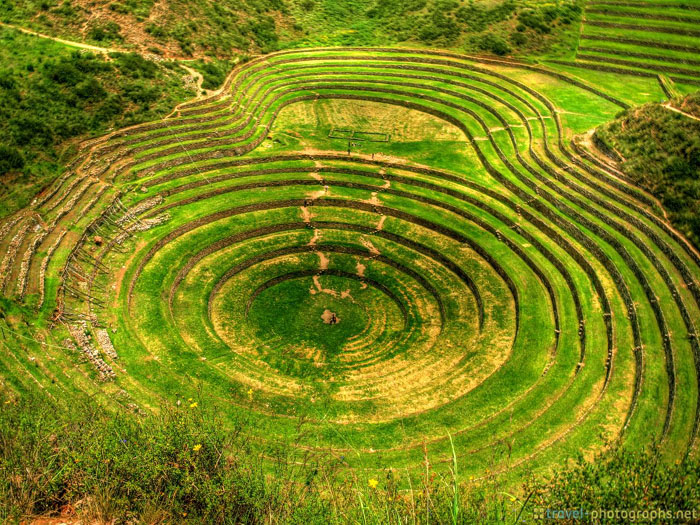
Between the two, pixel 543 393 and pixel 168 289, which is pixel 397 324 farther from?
pixel 168 289

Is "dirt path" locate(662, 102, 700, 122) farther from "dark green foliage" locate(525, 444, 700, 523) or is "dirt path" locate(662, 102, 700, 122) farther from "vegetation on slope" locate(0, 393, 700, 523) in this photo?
"dark green foliage" locate(525, 444, 700, 523)

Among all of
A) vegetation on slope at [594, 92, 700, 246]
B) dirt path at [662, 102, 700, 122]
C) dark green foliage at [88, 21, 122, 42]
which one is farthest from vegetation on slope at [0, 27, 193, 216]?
dirt path at [662, 102, 700, 122]

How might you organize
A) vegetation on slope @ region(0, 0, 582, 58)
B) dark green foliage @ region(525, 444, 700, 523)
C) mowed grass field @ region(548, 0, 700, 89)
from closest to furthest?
dark green foliage @ region(525, 444, 700, 523)
vegetation on slope @ region(0, 0, 582, 58)
mowed grass field @ region(548, 0, 700, 89)

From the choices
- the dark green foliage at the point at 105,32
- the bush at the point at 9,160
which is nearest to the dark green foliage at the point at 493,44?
the dark green foliage at the point at 105,32

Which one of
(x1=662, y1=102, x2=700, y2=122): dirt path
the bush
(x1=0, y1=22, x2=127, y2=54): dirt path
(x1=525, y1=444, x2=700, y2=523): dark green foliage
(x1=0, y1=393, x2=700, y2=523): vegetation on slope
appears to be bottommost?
(x1=0, y1=393, x2=700, y2=523): vegetation on slope

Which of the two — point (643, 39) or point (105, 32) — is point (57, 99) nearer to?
point (105, 32)

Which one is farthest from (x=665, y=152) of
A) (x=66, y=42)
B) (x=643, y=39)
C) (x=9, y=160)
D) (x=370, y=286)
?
(x=66, y=42)
